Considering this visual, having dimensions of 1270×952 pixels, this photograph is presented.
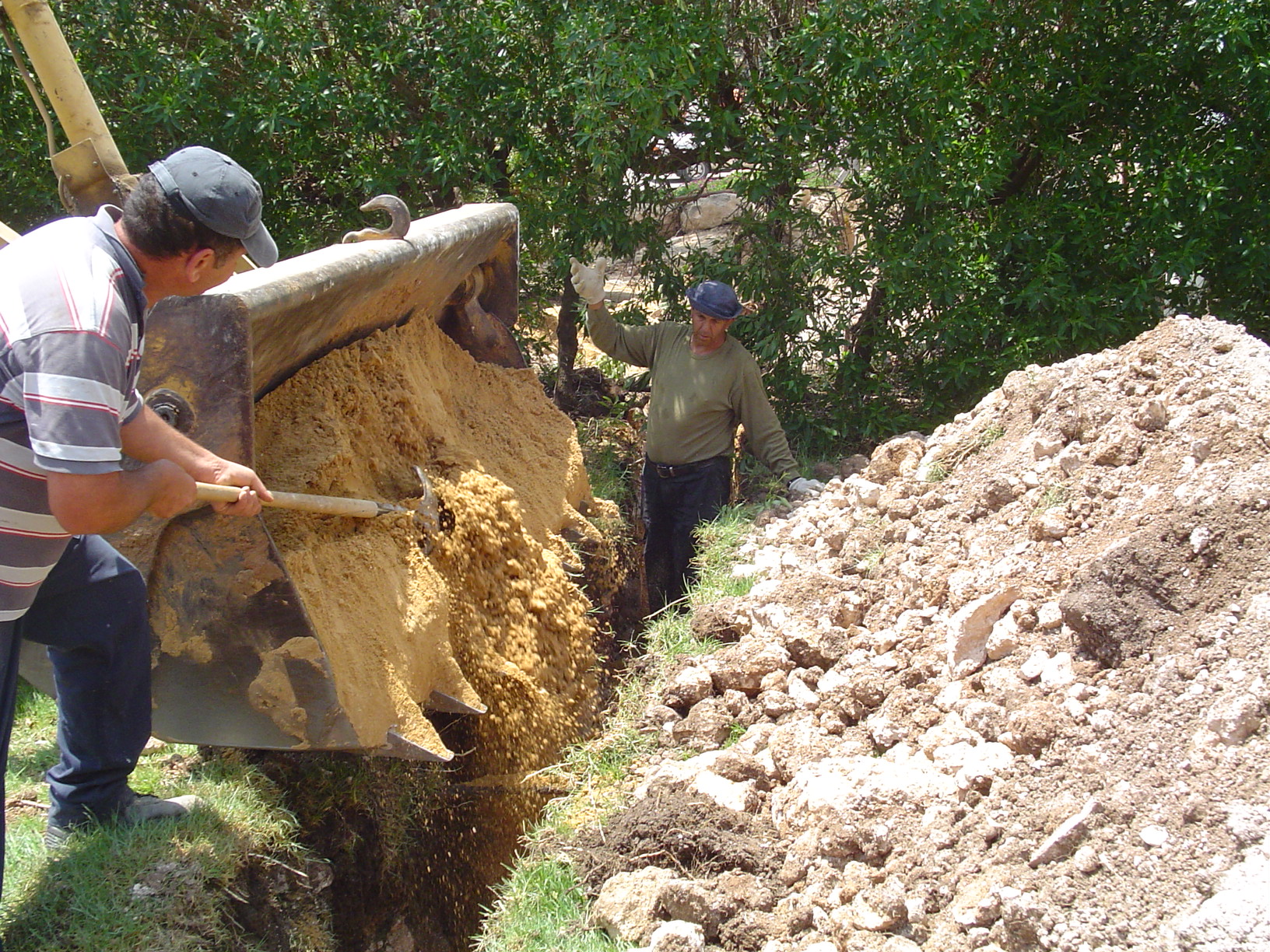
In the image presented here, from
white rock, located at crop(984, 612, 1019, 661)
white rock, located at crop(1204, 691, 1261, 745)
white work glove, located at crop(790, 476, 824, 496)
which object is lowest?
white work glove, located at crop(790, 476, 824, 496)

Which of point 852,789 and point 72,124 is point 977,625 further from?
point 72,124

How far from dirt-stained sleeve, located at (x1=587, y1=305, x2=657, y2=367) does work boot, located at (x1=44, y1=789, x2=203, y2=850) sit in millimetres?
3409

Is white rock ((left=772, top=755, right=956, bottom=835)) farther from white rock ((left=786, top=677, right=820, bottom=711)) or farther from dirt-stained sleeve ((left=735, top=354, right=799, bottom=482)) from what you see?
dirt-stained sleeve ((left=735, top=354, right=799, bottom=482))

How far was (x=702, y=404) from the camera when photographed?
549 cm

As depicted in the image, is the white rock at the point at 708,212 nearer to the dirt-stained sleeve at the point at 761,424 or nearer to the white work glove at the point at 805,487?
the dirt-stained sleeve at the point at 761,424

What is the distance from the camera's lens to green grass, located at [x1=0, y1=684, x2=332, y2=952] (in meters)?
2.56

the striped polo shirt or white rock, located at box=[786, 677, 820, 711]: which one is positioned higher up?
the striped polo shirt

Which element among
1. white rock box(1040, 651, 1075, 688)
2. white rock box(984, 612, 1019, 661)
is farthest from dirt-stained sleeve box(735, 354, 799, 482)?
white rock box(1040, 651, 1075, 688)

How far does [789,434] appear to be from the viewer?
20.1ft

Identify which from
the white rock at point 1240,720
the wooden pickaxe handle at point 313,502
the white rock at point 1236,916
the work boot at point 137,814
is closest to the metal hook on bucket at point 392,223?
the wooden pickaxe handle at point 313,502

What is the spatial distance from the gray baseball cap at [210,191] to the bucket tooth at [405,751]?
1.44 metres

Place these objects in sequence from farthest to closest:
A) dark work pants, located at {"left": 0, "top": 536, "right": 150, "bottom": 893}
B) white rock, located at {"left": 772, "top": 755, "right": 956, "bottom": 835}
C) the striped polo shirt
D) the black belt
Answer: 1. the black belt
2. white rock, located at {"left": 772, "top": 755, "right": 956, "bottom": 835}
3. dark work pants, located at {"left": 0, "top": 536, "right": 150, "bottom": 893}
4. the striped polo shirt

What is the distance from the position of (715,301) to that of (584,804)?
278 cm

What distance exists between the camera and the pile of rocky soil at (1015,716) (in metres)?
2.17
